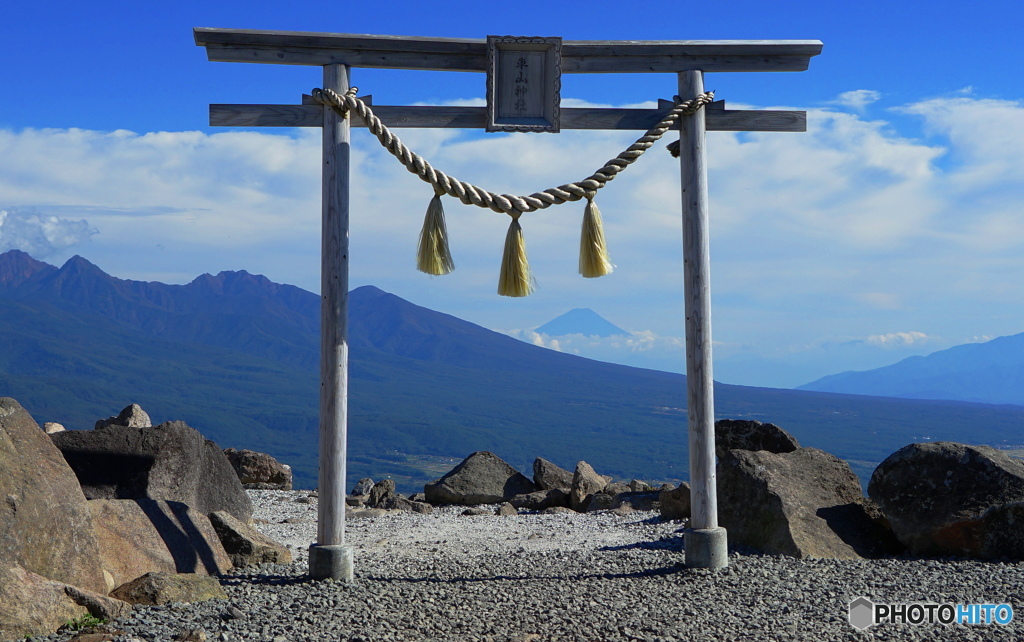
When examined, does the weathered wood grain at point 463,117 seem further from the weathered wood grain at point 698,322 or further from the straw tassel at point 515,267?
the straw tassel at point 515,267

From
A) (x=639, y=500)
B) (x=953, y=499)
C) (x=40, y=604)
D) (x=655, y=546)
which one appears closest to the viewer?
(x=40, y=604)

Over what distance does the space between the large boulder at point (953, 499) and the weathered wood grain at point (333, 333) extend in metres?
4.58

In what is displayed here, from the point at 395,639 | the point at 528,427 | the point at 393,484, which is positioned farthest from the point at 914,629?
the point at 528,427

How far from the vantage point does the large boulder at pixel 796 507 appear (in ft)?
23.9

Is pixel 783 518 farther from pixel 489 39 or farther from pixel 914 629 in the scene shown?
pixel 489 39

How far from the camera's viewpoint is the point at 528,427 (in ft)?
575

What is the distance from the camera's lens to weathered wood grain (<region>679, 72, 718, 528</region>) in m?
6.65

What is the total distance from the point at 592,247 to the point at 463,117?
1.44 metres

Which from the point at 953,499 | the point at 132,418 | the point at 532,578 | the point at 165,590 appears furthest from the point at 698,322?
the point at 132,418

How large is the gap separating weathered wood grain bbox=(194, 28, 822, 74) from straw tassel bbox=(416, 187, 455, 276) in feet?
3.58

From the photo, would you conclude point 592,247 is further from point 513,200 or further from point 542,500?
point 542,500

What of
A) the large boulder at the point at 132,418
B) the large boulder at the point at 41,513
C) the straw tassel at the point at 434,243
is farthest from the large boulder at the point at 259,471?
the straw tassel at the point at 434,243

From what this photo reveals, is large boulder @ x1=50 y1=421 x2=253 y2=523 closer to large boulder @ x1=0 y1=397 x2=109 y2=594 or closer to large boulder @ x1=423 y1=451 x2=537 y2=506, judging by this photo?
large boulder @ x1=0 y1=397 x2=109 y2=594

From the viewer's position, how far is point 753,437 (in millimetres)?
9328
